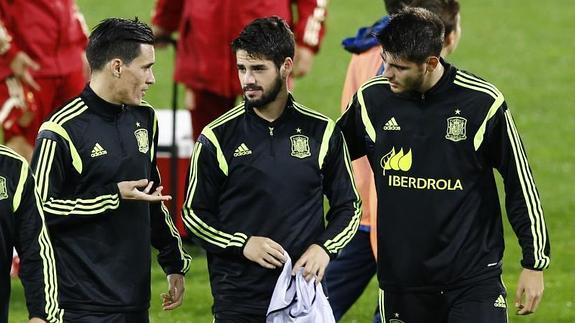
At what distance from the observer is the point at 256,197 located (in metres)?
7.06

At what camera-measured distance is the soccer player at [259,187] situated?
23.1 feet

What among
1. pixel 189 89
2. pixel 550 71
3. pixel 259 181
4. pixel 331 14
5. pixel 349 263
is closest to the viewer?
pixel 259 181

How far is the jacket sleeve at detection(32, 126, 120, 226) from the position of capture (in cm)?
691

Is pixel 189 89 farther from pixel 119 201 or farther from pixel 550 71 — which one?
pixel 550 71

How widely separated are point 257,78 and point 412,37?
698 mm

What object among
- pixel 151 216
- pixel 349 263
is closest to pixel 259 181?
pixel 151 216

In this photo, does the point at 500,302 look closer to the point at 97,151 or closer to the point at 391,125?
the point at 391,125

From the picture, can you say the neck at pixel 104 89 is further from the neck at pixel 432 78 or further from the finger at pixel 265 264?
the neck at pixel 432 78

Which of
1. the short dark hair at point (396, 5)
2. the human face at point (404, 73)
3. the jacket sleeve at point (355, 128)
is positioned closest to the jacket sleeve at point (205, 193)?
the jacket sleeve at point (355, 128)

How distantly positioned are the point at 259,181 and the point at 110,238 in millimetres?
696

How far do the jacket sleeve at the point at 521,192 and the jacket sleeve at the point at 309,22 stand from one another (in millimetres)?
4071

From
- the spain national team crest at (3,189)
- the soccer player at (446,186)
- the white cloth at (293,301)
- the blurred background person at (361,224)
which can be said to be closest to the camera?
the spain national team crest at (3,189)

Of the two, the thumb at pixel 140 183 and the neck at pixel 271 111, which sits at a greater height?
the neck at pixel 271 111

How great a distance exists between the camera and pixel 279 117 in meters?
7.16
